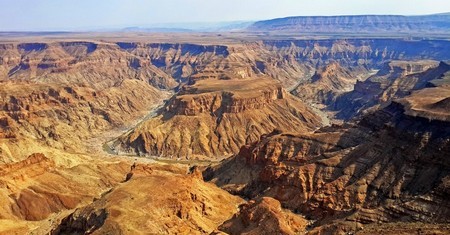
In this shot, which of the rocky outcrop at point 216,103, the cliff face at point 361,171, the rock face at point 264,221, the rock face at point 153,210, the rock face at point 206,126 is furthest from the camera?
the rocky outcrop at point 216,103

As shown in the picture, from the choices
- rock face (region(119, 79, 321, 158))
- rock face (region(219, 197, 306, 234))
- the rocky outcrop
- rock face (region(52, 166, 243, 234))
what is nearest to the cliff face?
rock face (region(219, 197, 306, 234))

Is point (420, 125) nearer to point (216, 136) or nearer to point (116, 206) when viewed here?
point (116, 206)

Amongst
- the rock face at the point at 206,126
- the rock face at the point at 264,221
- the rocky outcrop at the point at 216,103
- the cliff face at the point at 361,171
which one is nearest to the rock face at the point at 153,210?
the rock face at the point at 264,221

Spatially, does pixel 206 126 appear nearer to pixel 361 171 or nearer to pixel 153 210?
pixel 361 171

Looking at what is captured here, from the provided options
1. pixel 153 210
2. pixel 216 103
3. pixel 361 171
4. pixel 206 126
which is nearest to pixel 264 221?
pixel 153 210

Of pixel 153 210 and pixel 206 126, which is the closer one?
pixel 153 210

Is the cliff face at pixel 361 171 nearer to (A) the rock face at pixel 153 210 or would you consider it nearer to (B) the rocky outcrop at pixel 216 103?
(A) the rock face at pixel 153 210
